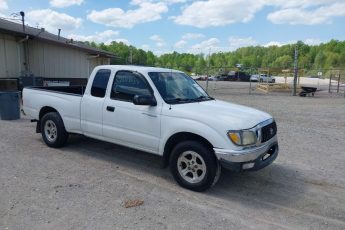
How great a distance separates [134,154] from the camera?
6586 mm

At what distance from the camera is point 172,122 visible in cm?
490

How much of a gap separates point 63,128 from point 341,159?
573 cm

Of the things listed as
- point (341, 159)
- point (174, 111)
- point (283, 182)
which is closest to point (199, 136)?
point (174, 111)

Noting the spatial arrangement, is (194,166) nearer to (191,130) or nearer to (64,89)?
(191,130)

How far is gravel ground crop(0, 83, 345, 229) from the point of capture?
12.8ft

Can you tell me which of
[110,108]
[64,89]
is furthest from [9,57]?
[110,108]

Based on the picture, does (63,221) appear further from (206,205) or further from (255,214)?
(255,214)

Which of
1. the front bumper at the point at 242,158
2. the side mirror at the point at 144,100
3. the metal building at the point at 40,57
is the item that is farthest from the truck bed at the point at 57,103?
the metal building at the point at 40,57

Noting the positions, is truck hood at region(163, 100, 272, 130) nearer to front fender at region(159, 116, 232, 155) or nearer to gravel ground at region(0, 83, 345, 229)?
front fender at region(159, 116, 232, 155)

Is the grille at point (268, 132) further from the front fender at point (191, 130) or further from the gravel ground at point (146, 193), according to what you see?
Result: the gravel ground at point (146, 193)

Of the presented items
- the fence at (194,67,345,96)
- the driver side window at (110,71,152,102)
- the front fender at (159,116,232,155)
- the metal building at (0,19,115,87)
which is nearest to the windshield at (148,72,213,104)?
the driver side window at (110,71,152,102)

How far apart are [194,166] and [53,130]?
11.5 ft

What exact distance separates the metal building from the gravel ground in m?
10.7

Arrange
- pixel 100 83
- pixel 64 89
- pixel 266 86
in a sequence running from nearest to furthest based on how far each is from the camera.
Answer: pixel 100 83 → pixel 64 89 → pixel 266 86
